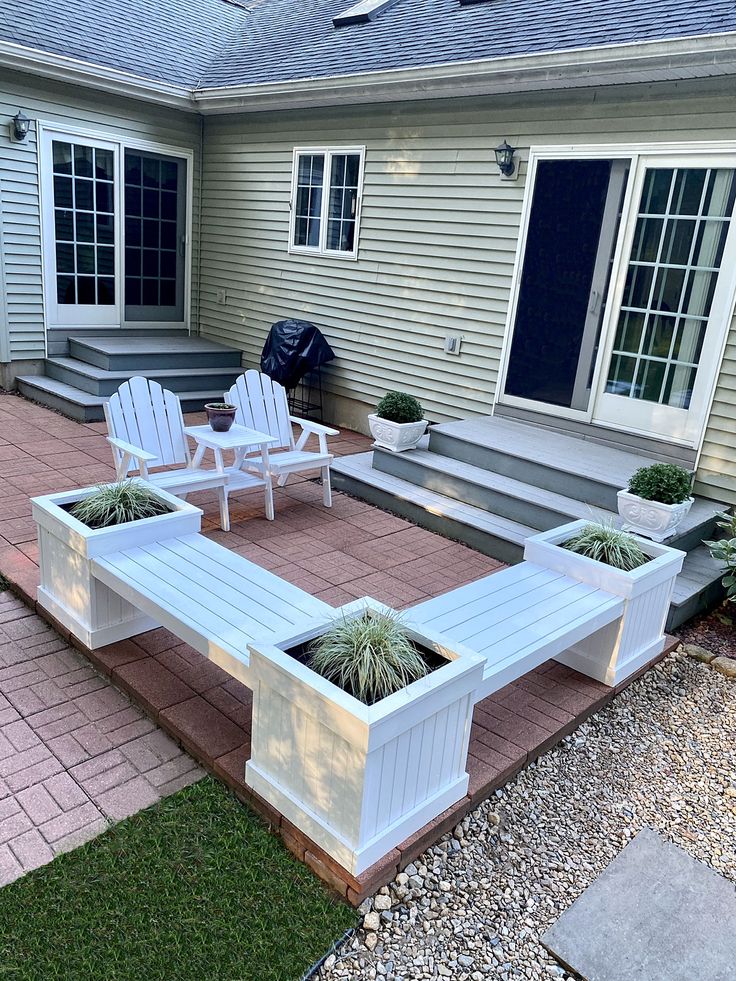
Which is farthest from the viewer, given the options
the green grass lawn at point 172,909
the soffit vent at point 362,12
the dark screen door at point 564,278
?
the soffit vent at point 362,12

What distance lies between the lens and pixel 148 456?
13.6ft

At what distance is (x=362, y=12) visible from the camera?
7520mm

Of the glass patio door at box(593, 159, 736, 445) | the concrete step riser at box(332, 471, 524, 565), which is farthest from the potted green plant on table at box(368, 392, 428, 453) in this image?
the glass patio door at box(593, 159, 736, 445)

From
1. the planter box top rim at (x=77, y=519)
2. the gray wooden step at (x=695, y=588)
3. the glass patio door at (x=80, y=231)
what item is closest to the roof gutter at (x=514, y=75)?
the glass patio door at (x=80, y=231)

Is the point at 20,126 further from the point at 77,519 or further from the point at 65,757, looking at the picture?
the point at 65,757

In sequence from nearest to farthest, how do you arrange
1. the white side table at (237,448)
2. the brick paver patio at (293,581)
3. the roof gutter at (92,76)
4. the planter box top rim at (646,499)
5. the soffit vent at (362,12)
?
the brick paver patio at (293,581)
the planter box top rim at (646,499)
the white side table at (237,448)
the roof gutter at (92,76)
the soffit vent at (362,12)

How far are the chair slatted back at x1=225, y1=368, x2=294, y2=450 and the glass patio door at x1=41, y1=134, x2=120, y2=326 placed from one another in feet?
11.1

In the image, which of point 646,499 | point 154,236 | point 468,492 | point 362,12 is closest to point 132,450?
point 468,492

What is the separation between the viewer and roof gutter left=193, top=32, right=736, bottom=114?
14.1 ft

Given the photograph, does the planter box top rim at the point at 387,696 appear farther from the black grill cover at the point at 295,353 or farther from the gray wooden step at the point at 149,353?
the gray wooden step at the point at 149,353

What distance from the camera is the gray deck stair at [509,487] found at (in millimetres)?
4406

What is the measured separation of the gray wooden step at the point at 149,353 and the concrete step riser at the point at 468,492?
3.04 m

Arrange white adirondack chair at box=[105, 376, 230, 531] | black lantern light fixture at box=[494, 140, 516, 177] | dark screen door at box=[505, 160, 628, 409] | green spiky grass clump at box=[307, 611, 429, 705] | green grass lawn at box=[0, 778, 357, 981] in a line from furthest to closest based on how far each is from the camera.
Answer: black lantern light fixture at box=[494, 140, 516, 177]
dark screen door at box=[505, 160, 628, 409]
white adirondack chair at box=[105, 376, 230, 531]
green spiky grass clump at box=[307, 611, 429, 705]
green grass lawn at box=[0, 778, 357, 981]

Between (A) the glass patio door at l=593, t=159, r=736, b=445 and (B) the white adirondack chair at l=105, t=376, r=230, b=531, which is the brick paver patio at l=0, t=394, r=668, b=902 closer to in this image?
(B) the white adirondack chair at l=105, t=376, r=230, b=531
